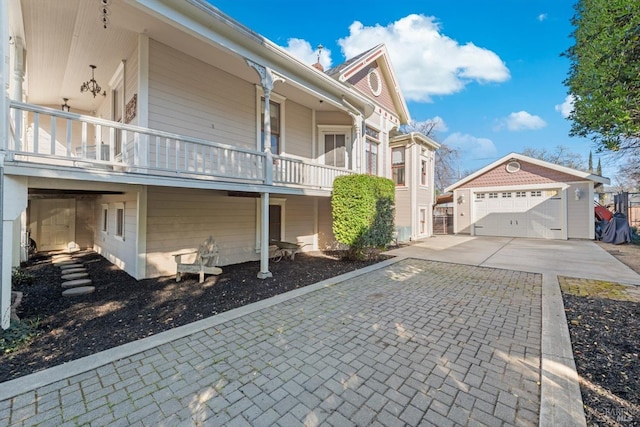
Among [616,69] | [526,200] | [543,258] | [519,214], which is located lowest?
[543,258]

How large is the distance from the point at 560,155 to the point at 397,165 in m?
31.3

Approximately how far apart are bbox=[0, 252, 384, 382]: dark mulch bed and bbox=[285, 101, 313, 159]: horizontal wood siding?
4065 millimetres

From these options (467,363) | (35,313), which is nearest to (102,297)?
(35,313)

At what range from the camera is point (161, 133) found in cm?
488

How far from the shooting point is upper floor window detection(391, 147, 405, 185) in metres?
14.5

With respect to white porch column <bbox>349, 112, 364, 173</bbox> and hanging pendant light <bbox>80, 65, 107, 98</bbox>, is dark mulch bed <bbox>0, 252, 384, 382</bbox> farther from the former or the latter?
hanging pendant light <bbox>80, 65, 107, 98</bbox>

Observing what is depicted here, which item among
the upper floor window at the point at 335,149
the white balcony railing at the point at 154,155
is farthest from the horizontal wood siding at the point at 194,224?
the upper floor window at the point at 335,149

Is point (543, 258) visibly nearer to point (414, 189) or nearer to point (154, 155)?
point (414, 189)

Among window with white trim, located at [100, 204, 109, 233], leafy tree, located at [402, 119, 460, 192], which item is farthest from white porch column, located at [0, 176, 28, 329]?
leafy tree, located at [402, 119, 460, 192]

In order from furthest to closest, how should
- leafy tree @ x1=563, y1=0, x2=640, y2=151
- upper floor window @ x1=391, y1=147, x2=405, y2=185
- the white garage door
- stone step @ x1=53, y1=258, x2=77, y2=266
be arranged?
upper floor window @ x1=391, y1=147, x2=405, y2=185 < the white garage door < stone step @ x1=53, y1=258, x2=77, y2=266 < leafy tree @ x1=563, y1=0, x2=640, y2=151

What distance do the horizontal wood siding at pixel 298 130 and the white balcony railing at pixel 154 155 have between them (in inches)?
59.8

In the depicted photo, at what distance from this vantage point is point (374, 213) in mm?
8133

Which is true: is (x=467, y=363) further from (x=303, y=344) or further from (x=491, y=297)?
(x=491, y=297)

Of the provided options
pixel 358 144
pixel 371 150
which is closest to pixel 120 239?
pixel 358 144
